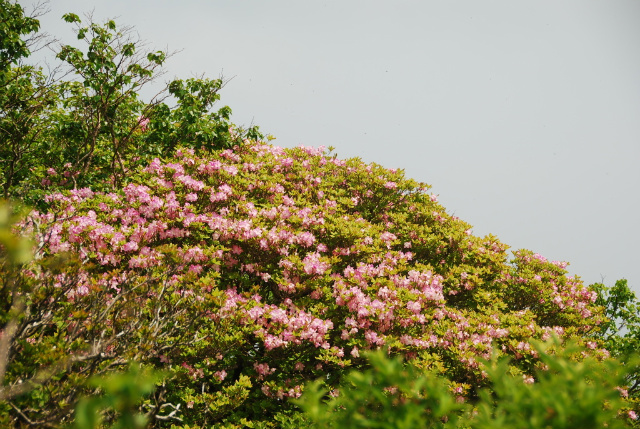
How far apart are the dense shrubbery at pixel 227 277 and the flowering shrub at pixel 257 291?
41mm

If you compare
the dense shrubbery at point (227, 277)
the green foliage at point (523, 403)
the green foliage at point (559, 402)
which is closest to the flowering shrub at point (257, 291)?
the dense shrubbery at point (227, 277)

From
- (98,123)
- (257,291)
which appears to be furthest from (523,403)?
(98,123)

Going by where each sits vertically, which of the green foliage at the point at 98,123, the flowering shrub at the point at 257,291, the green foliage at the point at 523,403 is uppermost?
the green foliage at the point at 98,123

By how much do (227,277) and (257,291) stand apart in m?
0.71

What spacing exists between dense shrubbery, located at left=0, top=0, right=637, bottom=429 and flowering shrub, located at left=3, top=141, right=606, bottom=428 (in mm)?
41

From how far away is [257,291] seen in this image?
25.3 feet

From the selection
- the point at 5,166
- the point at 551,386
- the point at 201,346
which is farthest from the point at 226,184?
the point at 5,166

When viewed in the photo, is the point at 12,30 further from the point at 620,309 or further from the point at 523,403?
the point at 620,309

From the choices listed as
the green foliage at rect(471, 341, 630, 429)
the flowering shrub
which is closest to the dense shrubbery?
the flowering shrub

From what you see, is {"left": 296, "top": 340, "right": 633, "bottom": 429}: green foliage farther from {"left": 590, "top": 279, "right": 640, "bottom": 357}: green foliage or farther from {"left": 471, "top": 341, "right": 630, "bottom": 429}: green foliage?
{"left": 590, "top": 279, "right": 640, "bottom": 357}: green foliage

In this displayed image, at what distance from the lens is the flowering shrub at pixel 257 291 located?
Answer: 555 centimetres

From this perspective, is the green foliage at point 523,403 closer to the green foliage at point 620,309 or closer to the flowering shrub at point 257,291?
the flowering shrub at point 257,291

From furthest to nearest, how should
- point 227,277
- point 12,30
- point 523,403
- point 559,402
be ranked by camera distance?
point 12,30 → point 227,277 → point 523,403 → point 559,402

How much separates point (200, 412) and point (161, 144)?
8.63 metres
